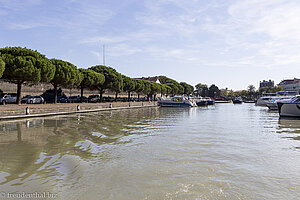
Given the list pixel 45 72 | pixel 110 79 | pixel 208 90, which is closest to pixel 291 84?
pixel 208 90

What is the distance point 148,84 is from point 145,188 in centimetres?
7202

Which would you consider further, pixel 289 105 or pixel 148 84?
pixel 148 84

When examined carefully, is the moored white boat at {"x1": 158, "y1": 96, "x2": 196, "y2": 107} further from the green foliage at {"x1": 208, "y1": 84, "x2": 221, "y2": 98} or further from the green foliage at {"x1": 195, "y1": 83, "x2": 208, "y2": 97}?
the green foliage at {"x1": 195, "y1": 83, "x2": 208, "y2": 97}

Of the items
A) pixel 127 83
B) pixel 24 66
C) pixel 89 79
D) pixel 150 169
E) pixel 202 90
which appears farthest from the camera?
pixel 202 90

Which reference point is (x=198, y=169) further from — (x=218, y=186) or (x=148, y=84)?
(x=148, y=84)

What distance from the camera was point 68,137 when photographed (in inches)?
551

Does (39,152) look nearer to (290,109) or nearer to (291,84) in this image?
(290,109)

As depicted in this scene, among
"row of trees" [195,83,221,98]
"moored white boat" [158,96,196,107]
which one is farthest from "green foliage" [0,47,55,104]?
"row of trees" [195,83,221,98]

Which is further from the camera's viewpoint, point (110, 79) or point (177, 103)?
point (177, 103)

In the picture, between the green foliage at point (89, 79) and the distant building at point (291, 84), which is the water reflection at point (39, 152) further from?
the distant building at point (291, 84)

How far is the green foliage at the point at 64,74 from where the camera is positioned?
40.4 meters

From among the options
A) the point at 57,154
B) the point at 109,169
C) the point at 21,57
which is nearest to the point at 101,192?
the point at 109,169

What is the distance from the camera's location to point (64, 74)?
40.7 metres

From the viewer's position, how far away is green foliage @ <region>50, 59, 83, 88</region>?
40412mm
